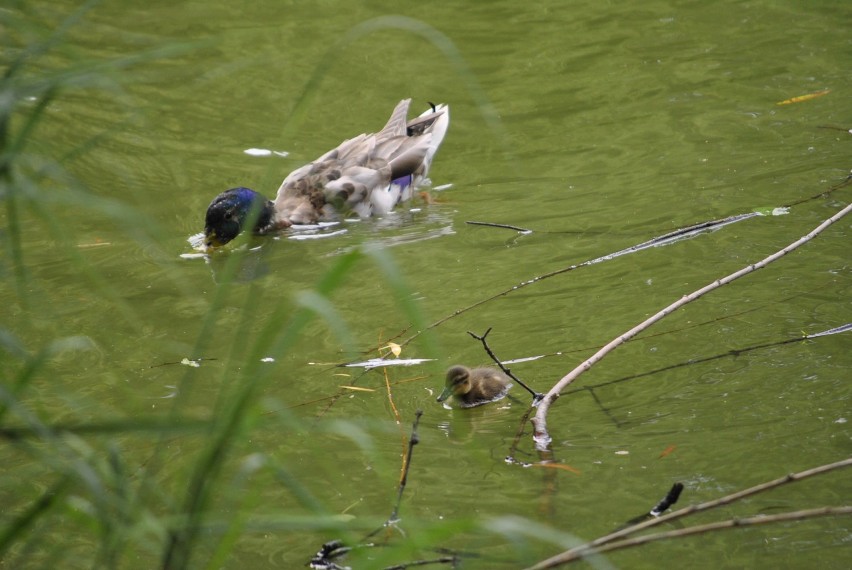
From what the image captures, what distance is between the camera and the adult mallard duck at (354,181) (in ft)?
27.0

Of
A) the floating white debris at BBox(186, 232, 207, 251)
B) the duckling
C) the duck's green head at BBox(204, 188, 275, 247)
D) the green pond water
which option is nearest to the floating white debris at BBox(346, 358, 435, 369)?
the green pond water

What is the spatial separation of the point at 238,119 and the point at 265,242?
205cm

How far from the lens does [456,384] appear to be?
4734mm

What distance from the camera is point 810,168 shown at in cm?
709

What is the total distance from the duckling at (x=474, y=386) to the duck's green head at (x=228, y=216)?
275 centimetres

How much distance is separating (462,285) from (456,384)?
1378 millimetres

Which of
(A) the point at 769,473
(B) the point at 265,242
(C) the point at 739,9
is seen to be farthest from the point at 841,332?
(C) the point at 739,9

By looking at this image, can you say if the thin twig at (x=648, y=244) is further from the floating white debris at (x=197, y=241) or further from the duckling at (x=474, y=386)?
the floating white debris at (x=197, y=241)

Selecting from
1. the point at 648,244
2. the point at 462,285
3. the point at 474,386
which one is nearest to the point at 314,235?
the point at 462,285

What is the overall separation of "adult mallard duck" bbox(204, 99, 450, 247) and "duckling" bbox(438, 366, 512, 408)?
3220 mm

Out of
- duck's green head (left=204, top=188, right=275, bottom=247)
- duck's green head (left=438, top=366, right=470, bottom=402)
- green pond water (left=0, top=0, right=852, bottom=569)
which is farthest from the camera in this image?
duck's green head (left=204, top=188, right=275, bottom=247)

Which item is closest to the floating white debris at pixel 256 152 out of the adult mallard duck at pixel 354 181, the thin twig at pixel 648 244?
the adult mallard duck at pixel 354 181

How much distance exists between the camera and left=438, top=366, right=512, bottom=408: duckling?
4734mm

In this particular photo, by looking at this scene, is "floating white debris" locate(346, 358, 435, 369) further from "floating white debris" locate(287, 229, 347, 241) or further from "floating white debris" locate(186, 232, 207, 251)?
"floating white debris" locate(287, 229, 347, 241)
